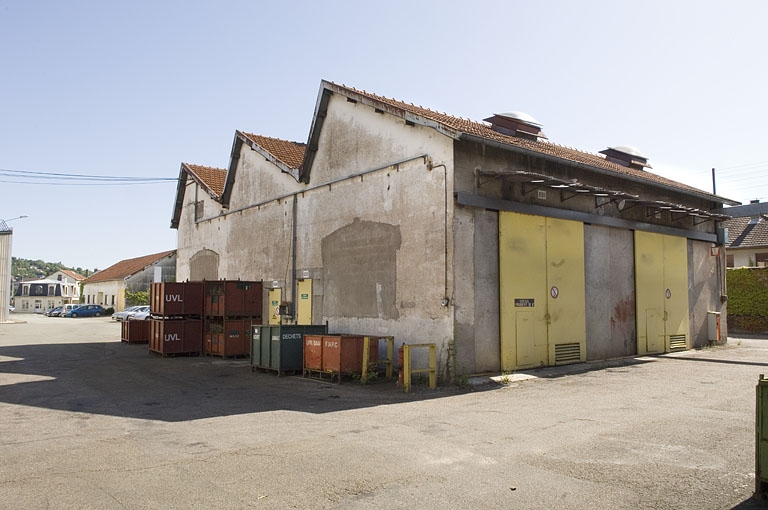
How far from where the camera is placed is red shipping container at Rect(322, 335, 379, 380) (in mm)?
12344

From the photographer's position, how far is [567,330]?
14.5 metres

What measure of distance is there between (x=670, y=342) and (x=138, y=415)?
1545 centimetres

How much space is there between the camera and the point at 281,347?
13414 millimetres

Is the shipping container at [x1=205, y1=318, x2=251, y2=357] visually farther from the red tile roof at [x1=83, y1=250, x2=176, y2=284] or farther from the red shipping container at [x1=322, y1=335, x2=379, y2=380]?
the red tile roof at [x1=83, y1=250, x2=176, y2=284]

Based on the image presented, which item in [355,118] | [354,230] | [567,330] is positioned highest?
[355,118]

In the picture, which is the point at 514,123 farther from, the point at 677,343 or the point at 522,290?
the point at 677,343

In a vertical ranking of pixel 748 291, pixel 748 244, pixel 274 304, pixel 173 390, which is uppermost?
pixel 748 244

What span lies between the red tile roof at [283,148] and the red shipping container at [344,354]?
805 centimetres

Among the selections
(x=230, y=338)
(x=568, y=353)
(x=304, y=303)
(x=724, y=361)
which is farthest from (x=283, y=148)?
(x=724, y=361)

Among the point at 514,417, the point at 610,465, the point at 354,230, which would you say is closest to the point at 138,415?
the point at 514,417

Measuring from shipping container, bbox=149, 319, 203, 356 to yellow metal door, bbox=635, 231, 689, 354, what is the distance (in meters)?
13.3

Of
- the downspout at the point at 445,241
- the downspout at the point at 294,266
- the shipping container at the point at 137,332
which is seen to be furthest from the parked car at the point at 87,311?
the downspout at the point at 445,241

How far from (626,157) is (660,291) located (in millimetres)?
6828

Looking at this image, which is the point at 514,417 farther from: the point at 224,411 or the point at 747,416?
the point at 224,411
